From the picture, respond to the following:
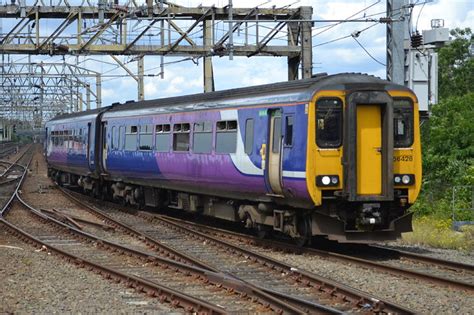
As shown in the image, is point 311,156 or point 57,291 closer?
point 57,291

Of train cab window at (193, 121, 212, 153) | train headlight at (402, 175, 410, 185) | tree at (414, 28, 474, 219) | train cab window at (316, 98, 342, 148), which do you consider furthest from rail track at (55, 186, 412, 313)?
tree at (414, 28, 474, 219)

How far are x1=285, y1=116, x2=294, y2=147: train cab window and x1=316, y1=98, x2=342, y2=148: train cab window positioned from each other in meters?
0.58

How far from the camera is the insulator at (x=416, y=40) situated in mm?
19938

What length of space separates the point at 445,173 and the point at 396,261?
10.7 meters

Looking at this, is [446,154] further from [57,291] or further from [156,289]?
[57,291]

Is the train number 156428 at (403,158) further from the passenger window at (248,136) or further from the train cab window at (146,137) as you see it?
the train cab window at (146,137)

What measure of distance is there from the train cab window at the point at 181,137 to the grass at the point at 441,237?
5294 millimetres

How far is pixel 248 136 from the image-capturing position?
1496 centimetres

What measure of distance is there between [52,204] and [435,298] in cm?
1807

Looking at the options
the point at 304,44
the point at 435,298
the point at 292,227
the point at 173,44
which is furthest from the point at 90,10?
the point at 435,298

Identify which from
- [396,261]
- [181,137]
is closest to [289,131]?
[396,261]

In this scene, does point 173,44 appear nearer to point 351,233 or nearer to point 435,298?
point 351,233

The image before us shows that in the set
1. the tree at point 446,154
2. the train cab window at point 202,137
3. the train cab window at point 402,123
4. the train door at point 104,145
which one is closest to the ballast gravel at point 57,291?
the train cab window at point 202,137

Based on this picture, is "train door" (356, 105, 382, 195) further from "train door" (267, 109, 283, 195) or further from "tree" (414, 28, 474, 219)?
"tree" (414, 28, 474, 219)
